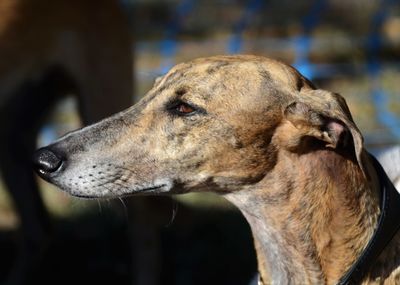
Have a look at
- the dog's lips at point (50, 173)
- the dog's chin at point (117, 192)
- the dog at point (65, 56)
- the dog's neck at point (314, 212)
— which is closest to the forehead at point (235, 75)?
the dog's neck at point (314, 212)

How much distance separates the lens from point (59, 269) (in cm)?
516

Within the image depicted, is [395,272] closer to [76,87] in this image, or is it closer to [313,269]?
[313,269]

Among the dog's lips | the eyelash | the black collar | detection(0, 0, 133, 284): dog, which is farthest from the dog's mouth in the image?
detection(0, 0, 133, 284): dog

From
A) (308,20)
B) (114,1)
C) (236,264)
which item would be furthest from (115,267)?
(308,20)

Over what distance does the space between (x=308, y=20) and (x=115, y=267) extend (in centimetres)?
514

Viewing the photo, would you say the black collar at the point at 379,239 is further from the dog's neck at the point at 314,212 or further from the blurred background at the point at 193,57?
the blurred background at the point at 193,57

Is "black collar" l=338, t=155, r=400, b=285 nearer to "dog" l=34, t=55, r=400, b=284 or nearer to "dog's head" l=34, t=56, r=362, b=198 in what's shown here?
"dog" l=34, t=55, r=400, b=284

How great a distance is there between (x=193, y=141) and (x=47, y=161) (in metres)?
0.48

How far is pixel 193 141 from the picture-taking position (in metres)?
3.13

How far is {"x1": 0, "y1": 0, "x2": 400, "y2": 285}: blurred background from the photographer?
16.6 ft

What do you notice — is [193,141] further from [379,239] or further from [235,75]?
[379,239]

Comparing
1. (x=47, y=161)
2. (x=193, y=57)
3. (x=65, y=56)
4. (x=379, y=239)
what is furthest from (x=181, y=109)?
(x=193, y=57)

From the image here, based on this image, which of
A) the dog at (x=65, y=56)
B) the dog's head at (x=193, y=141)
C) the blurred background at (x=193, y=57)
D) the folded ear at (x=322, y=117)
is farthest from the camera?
the blurred background at (x=193, y=57)

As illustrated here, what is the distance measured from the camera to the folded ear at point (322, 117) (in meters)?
2.97
